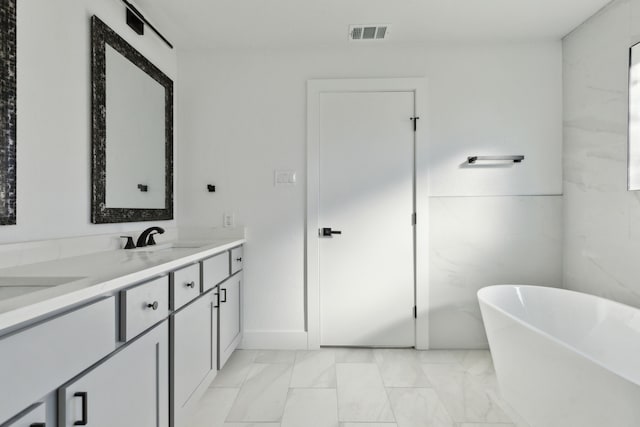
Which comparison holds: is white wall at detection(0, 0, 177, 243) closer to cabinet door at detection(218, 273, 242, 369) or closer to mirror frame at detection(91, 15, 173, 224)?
mirror frame at detection(91, 15, 173, 224)

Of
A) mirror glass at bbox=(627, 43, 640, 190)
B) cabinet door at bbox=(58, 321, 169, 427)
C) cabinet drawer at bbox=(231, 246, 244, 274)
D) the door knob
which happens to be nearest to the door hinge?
the door knob

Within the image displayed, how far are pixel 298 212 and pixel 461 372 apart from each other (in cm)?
160

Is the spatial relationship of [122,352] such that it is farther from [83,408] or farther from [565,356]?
[565,356]

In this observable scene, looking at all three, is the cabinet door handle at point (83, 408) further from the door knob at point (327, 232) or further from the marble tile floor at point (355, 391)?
the door knob at point (327, 232)

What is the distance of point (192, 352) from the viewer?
1694 millimetres

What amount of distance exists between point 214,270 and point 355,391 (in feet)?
3.64

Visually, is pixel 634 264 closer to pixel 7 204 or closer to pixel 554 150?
pixel 554 150

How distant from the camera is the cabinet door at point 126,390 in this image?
0.92 meters

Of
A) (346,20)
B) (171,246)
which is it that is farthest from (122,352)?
(346,20)

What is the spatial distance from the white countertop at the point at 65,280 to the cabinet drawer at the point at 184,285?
5 centimetres

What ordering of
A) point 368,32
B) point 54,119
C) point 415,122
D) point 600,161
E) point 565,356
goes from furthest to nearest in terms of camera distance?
point 415,122 → point 368,32 → point 600,161 → point 54,119 → point 565,356

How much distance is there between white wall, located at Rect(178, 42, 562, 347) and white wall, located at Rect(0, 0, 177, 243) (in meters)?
0.94

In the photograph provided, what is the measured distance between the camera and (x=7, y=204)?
127 centimetres

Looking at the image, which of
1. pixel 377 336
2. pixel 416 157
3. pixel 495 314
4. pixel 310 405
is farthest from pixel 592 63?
pixel 310 405
